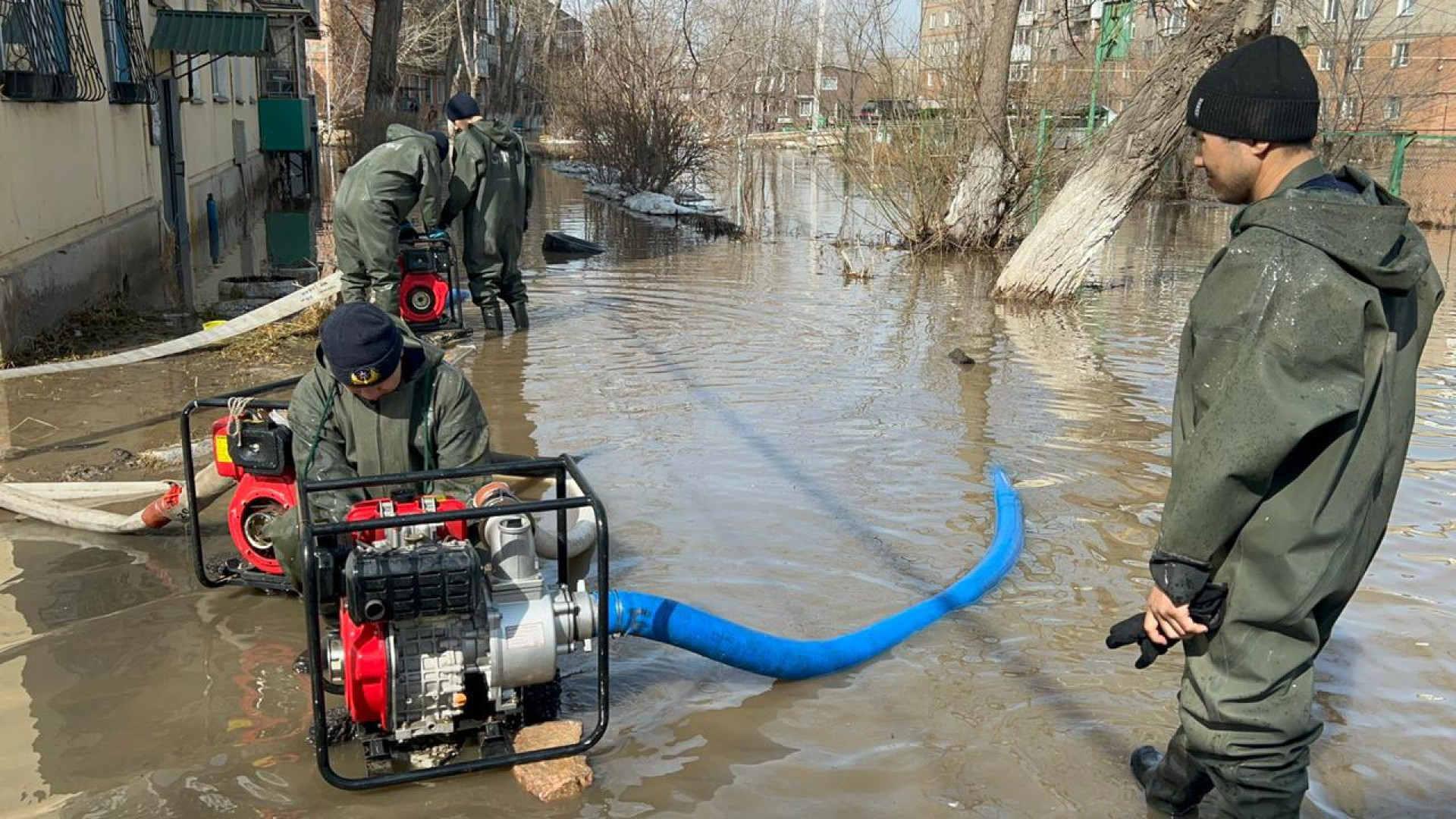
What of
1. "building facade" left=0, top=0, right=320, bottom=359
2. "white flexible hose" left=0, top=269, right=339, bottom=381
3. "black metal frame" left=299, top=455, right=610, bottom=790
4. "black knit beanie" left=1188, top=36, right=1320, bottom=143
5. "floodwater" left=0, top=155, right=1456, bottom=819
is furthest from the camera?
"building facade" left=0, top=0, right=320, bottom=359

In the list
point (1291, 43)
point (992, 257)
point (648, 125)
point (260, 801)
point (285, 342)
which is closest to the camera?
point (1291, 43)

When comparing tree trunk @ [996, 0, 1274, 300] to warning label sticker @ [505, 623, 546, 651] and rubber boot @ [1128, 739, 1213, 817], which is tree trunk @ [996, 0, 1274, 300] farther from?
warning label sticker @ [505, 623, 546, 651]

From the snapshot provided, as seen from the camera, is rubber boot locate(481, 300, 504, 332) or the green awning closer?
rubber boot locate(481, 300, 504, 332)

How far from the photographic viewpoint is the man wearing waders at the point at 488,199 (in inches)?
367

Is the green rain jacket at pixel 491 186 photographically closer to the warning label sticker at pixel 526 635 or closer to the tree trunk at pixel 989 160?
the warning label sticker at pixel 526 635

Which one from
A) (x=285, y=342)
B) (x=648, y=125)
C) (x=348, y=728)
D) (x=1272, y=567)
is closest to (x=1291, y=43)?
(x=1272, y=567)

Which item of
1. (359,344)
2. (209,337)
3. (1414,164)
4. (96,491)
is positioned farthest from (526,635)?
(1414,164)

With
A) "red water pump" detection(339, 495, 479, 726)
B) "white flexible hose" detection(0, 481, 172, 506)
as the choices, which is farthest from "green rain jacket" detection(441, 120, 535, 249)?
"red water pump" detection(339, 495, 479, 726)

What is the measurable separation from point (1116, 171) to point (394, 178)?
696cm

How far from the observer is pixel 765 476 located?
646 centimetres

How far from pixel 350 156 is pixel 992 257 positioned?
2023cm

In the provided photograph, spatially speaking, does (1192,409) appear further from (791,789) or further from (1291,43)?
(791,789)

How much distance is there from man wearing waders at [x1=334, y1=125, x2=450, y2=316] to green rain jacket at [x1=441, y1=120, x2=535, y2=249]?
69cm

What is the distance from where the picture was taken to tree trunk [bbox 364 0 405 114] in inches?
1019
